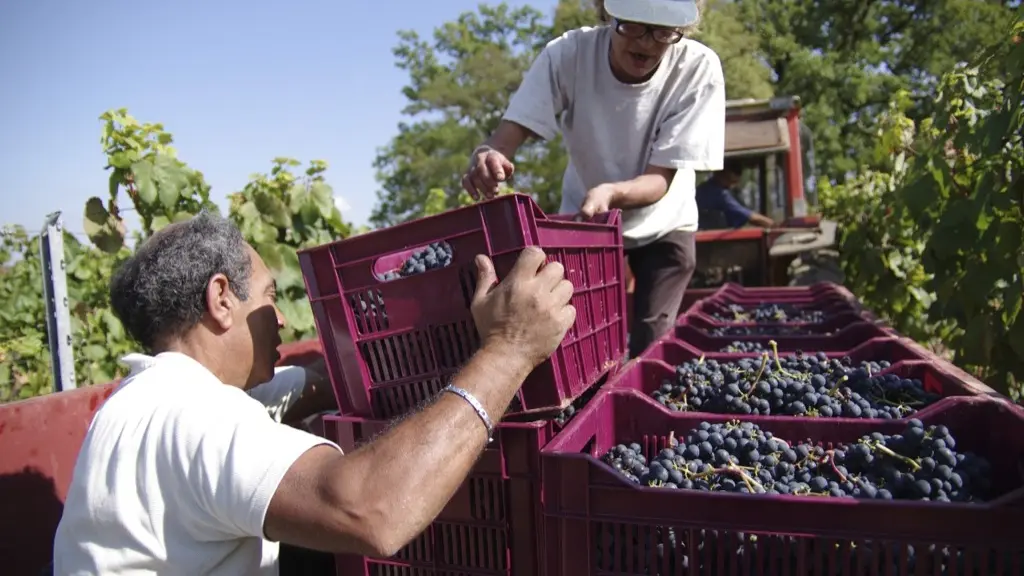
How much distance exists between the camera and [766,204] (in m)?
7.40

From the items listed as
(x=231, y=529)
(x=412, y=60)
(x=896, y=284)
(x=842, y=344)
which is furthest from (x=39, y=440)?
(x=412, y=60)

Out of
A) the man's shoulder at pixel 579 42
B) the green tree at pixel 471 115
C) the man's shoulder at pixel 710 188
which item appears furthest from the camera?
the green tree at pixel 471 115

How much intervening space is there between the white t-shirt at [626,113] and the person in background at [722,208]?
13.1 ft

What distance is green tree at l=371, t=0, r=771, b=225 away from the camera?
85.0ft

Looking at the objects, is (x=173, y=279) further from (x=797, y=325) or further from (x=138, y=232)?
(x=138, y=232)

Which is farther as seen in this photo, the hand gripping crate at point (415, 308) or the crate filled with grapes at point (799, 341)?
A: the crate filled with grapes at point (799, 341)

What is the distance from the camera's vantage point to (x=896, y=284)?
5797 millimetres

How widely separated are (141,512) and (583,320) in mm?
939

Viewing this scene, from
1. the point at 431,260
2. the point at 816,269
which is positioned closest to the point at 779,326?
the point at 431,260

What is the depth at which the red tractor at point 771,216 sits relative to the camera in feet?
20.6

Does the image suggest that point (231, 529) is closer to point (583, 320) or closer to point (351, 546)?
point (351, 546)

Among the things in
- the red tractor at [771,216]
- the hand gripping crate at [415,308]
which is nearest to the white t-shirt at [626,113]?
the hand gripping crate at [415,308]

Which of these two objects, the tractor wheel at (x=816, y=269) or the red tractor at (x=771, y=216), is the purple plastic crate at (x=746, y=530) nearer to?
the red tractor at (x=771, y=216)

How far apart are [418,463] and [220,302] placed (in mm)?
587
